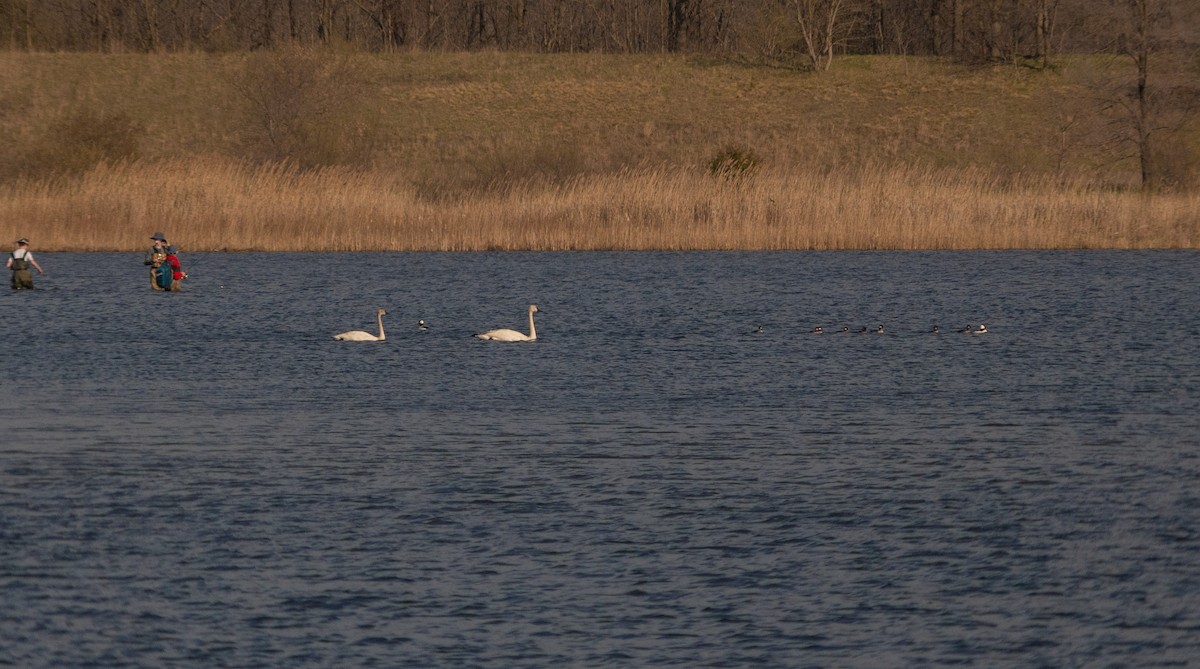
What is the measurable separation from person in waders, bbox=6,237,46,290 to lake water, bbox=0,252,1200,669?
361cm

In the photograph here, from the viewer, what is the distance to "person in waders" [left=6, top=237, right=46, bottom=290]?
1220 inches

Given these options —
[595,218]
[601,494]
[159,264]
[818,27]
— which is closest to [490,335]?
[159,264]

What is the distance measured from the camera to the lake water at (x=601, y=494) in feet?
31.9

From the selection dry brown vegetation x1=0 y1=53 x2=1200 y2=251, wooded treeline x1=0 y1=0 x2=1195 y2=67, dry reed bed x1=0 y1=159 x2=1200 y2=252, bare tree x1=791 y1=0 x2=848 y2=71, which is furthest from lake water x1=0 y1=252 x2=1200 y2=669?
bare tree x1=791 y1=0 x2=848 y2=71

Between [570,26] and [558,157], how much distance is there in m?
50.0

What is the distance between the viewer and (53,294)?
31.7 m

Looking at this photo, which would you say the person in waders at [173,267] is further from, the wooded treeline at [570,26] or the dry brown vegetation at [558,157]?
the wooded treeline at [570,26]

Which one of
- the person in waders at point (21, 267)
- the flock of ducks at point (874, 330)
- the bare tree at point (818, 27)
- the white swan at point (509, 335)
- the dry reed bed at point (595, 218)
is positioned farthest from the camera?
the bare tree at point (818, 27)

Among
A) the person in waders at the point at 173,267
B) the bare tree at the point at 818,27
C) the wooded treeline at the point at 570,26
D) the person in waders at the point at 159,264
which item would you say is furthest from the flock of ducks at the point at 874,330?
the bare tree at the point at 818,27

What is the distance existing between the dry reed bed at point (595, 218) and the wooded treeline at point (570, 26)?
4472cm

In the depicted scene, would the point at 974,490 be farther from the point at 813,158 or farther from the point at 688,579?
the point at 813,158

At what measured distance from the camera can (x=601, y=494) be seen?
13414mm

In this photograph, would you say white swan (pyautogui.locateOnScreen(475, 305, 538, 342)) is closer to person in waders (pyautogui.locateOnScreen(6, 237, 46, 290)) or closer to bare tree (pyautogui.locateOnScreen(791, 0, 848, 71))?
person in waders (pyautogui.locateOnScreen(6, 237, 46, 290))

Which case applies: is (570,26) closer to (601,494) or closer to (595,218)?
(595,218)
